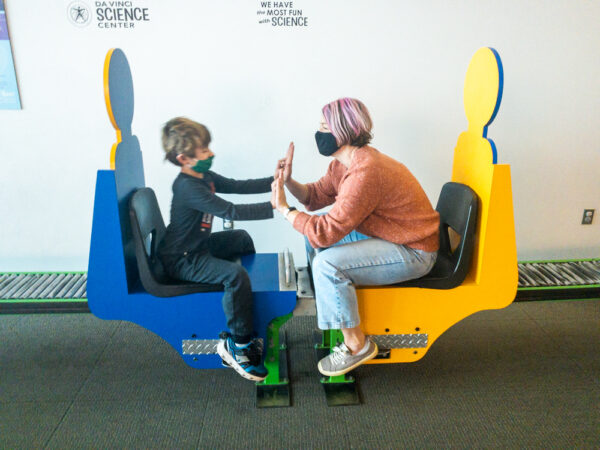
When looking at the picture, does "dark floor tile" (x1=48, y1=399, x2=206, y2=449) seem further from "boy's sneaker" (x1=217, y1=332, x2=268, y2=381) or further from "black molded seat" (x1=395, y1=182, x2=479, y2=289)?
"black molded seat" (x1=395, y1=182, x2=479, y2=289)

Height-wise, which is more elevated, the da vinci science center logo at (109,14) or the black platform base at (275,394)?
the da vinci science center logo at (109,14)

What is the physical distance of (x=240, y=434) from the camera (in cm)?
189

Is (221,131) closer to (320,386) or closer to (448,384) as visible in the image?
(320,386)

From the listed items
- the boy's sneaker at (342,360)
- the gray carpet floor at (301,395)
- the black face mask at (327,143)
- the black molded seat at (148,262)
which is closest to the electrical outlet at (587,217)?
the gray carpet floor at (301,395)

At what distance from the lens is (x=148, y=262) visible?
6.29 ft

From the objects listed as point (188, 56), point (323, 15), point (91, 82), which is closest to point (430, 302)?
point (323, 15)

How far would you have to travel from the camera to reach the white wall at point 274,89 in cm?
263

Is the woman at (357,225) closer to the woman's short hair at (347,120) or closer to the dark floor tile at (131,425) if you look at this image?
the woman's short hair at (347,120)

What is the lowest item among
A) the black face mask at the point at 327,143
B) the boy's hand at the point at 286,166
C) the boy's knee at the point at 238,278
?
the boy's knee at the point at 238,278

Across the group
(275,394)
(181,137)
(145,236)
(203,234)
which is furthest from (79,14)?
(275,394)

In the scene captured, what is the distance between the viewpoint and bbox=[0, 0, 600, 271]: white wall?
8.63 feet

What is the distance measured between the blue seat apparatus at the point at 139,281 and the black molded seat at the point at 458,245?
60 centimetres

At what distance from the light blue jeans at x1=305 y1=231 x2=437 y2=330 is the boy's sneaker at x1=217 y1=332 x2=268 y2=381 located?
308 millimetres

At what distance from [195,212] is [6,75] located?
5.45 feet
